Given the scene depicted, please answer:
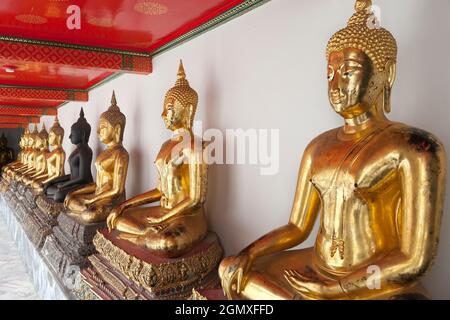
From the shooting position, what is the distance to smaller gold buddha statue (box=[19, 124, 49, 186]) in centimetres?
566

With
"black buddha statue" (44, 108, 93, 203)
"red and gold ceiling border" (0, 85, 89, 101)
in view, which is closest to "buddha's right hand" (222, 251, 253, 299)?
"black buddha statue" (44, 108, 93, 203)

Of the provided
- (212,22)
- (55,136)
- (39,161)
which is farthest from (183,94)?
(39,161)

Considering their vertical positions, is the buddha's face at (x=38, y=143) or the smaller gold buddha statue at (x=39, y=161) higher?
the buddha's face at (x=38, y=143)

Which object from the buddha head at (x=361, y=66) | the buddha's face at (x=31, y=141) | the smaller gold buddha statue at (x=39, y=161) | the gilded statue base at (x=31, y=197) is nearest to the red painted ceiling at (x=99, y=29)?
the buddha head at (x=361, y=66)

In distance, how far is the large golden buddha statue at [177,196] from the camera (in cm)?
215

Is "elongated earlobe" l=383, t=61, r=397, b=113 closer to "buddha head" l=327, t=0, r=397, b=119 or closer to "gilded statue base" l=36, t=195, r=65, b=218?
"buddha head" l=327, t=0, r=397, b=119

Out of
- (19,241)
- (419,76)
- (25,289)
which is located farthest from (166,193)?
(19,241)

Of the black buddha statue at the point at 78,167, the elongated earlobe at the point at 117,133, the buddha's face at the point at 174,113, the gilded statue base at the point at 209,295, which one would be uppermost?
the buddha's face at the point at 174,113

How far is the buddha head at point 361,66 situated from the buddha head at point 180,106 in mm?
1155

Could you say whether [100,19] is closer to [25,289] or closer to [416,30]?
[416,30]

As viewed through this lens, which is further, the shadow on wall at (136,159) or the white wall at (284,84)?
the shadow on wall at (136,159)

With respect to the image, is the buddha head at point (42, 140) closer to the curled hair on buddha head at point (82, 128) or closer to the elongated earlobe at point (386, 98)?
the curled hair on buddha head at point (82, 128)

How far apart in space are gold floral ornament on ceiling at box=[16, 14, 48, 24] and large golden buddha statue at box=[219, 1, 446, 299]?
1930mm

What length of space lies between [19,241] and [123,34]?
10.5 feet
